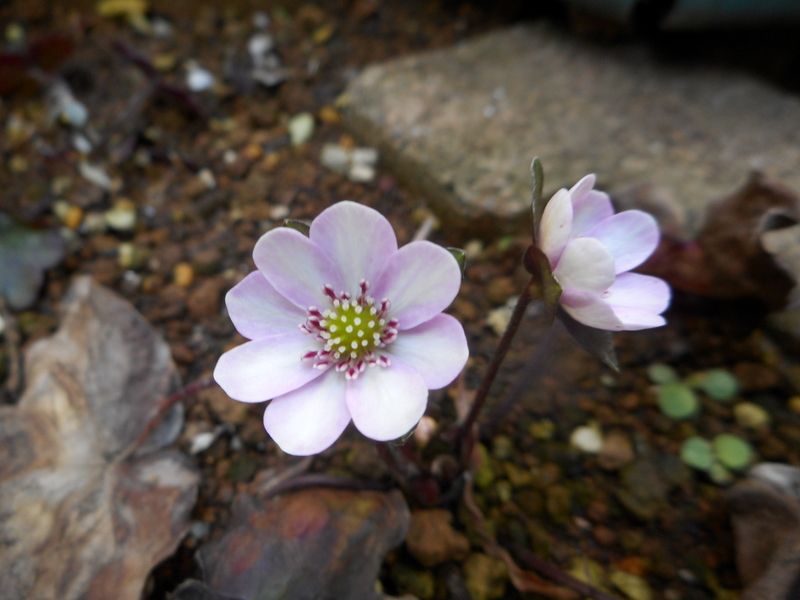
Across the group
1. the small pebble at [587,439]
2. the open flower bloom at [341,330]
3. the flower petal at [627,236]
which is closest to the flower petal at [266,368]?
the open flower bloom at [341,330]

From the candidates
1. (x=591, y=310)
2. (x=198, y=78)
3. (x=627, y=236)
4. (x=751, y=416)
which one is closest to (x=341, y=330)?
(x=591, y=310)

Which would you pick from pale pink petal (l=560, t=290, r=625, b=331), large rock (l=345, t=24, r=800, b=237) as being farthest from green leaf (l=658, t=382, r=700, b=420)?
pale pink petal (l=560, t=290, r=625, b=331)

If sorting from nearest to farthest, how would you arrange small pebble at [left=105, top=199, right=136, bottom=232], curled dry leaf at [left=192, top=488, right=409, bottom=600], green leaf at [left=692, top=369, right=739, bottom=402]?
1. curled dry leaf at [left=192, top=488, right=409, bottom=600]
2. green leaf at [left=692, top=369, right=739, bottom=402]
3. small pebble at [left=105, top=199, right=136, bottom=232]

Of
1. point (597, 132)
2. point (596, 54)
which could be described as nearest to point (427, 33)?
point (596, 54)

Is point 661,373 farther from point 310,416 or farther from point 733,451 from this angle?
point 310,416

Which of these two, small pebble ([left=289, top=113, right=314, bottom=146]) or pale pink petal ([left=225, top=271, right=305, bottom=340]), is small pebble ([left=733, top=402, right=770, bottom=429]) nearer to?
pale pink petal ([left=225, top=271, right=305, bottom=340])

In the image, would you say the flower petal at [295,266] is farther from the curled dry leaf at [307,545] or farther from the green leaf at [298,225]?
the curled dry leaf at [307,545]
